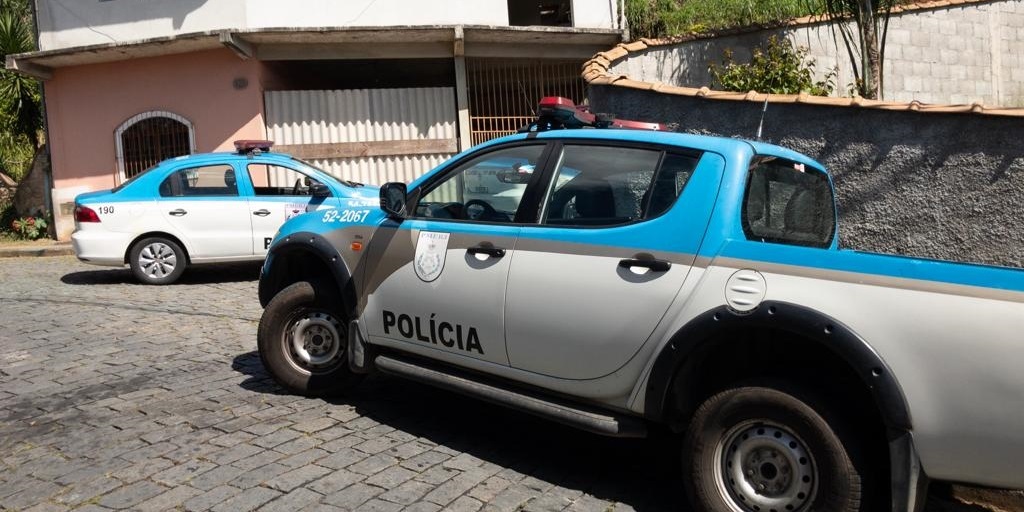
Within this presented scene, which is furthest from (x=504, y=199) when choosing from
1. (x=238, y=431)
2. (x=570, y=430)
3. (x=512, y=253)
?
(x=238, y=431)

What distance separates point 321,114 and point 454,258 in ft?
35.8

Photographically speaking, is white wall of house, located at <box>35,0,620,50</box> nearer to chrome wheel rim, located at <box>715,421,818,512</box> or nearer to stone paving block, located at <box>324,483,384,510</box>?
stone paving block, located at <box>324,483,384,510</box>

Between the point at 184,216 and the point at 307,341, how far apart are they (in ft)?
18.0

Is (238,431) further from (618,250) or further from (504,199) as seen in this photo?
(618,250)

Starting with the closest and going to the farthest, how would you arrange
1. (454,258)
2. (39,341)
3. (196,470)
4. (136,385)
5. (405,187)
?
(196,470) → (454,258) → (405,187) → (136,385) → (39,341)

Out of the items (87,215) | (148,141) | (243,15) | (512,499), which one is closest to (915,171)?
(512,499)

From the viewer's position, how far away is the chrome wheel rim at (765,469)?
325 centimetres

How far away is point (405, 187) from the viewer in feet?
15.8

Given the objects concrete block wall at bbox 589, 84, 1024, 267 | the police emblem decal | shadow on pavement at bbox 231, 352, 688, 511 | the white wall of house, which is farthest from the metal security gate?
the police emblem decal

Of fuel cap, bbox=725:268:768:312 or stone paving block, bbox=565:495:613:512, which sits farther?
stone paving block, bbox=565:495:613:512

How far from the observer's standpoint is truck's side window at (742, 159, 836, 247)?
3783 millimetres

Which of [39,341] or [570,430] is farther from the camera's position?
[39,341]

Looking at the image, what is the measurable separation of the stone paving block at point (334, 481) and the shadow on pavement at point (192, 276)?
22.4 ft

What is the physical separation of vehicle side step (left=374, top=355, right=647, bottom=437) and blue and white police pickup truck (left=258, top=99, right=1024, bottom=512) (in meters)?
0.01
